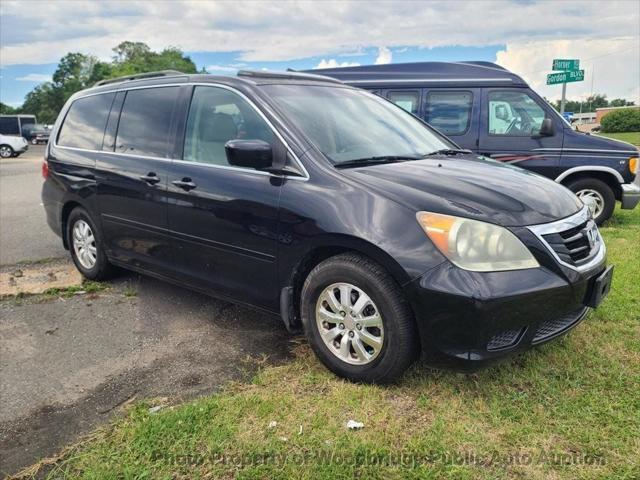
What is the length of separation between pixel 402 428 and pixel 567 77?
11161 millimetres

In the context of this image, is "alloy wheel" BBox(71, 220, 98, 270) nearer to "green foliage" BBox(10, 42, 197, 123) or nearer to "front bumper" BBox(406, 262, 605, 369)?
"front bumper" BBox(406, 262, 605, 369)

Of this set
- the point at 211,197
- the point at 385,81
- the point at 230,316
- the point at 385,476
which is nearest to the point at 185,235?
the point at 211,197

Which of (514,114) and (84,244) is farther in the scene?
(514,114)

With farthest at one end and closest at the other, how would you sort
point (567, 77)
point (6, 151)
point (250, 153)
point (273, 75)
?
1. point (6, 151)
2. point (567, 77)
3. point (273, 75)
4. point (250, 153)

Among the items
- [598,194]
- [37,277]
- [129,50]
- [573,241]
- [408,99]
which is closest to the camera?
[573,241]

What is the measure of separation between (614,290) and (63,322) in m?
4.37

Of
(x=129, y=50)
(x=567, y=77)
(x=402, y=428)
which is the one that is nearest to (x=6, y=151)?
(x=567, y=77)

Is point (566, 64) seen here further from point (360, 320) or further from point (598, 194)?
point (360, 320)

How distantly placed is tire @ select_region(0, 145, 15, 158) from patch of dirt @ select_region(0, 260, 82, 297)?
A: 82.9 ft

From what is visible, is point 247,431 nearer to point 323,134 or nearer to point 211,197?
point 211,197

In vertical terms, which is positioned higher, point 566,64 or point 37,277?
point 566,64

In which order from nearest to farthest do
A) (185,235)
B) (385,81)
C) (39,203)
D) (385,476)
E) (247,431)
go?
(385,476) < (247,431) < (185,235) < (385,81) < (39,203)

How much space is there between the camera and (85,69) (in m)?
82.0

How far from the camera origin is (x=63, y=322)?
4199mm
